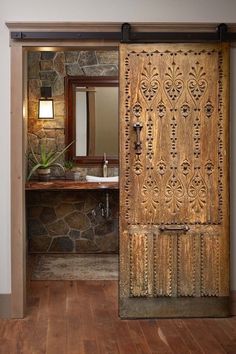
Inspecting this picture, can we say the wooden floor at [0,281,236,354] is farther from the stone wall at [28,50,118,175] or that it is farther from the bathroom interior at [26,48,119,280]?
the stone wall at [28,50,118,175]

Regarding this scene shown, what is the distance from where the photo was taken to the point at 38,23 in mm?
4078

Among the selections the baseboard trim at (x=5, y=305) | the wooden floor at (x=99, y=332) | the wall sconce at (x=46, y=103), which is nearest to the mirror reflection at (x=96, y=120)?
the wall sconce at (x=46, y=103)

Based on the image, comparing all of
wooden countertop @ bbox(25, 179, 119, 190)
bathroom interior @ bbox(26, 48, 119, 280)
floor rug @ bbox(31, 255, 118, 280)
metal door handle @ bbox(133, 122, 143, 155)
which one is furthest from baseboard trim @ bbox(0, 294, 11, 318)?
bathroom interior @ bbox(26, 48, 119, 280)

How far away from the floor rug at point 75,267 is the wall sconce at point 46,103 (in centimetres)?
176

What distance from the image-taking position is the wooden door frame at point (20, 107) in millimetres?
4098

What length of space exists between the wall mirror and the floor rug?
A: 1.21m

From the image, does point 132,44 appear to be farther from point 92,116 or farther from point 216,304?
point 92,116

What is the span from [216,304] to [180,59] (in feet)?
6.23

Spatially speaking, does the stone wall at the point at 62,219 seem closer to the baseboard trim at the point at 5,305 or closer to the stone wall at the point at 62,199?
the stone wall at the point at 62,199

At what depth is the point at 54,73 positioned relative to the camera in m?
6.77

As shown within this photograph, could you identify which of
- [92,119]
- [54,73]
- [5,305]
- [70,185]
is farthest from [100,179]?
[5,305]

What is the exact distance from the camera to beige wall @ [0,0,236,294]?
13.4ft

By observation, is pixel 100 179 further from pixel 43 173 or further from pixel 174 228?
pixel 174 228

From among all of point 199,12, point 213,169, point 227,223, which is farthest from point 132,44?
point 227,223
